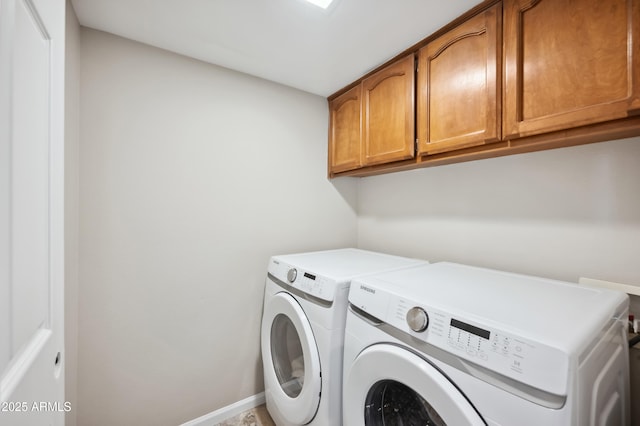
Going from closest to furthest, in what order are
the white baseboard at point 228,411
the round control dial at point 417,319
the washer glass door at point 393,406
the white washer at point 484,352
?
the white washer at point 484,352
the round control dial at point 417,319
the washer glass door at point 393,406
the white baseboard at point 228,411

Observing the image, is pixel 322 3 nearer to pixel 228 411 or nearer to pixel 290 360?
pixel 290 360

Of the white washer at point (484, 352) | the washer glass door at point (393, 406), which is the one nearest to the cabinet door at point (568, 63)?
the white washer at point (484, 352)

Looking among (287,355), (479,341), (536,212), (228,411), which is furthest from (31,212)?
(536,212)

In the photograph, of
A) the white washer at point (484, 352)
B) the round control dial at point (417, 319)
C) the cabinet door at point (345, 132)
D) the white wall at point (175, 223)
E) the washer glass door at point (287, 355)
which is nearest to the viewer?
the white washer at point (484, 352)

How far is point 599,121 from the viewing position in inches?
34.1

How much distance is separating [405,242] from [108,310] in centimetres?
184

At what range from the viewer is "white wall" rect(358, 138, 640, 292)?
3.46ft

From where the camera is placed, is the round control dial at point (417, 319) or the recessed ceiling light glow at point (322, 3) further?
the recessed ceiling light glow at point (322, 3)

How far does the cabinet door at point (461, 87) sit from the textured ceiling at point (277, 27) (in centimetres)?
10

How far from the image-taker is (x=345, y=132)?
6.40ft

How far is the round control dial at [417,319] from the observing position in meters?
0.79

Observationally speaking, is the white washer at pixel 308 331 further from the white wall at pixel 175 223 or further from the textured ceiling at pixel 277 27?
the textured ceiling at pixel 277 27

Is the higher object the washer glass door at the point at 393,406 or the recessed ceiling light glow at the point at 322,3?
the recessed ceiling light glow at the point at 322,3

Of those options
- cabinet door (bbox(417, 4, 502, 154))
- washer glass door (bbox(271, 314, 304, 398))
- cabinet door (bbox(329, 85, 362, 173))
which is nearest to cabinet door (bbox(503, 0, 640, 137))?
cabinet door (bbox(417, 4, 502, 154))
